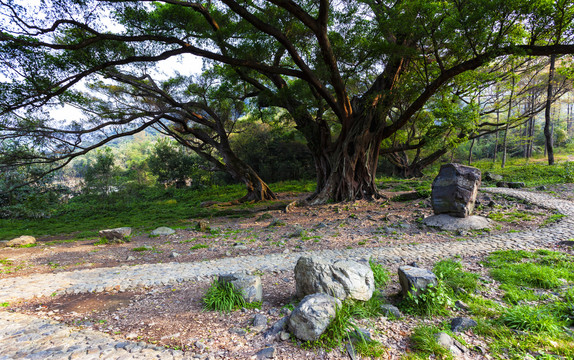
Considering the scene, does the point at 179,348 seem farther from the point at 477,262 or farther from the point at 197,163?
the point at 197,163

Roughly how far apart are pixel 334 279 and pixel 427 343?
1117 mm

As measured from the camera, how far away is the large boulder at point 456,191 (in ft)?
22.0

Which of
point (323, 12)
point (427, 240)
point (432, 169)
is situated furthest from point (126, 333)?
point (432, 169)

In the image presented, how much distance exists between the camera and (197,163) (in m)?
23.2

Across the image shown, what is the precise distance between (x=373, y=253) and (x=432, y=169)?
71.1ft

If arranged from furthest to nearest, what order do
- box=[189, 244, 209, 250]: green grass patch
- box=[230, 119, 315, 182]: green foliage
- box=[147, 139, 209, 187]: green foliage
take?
box=[147, 139, 209, 187]: green foliage → box=[230, 119, 315, 182]: green foliage → box=[189, 244, 209, 250]: green grass patch

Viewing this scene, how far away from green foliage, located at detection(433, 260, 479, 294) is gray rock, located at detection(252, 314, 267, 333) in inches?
88.2

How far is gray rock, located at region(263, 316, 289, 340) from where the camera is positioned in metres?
2.66

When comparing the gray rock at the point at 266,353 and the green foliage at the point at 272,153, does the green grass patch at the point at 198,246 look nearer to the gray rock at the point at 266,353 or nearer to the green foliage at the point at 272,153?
the gray rock at the point at 266,353

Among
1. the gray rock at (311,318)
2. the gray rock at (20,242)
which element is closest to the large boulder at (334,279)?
the gray rock at (311,318)

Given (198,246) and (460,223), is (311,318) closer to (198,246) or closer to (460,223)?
(198,246)

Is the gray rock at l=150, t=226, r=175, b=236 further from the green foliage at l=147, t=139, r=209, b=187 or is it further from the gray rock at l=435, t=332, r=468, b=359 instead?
the green foliage at l=147, t=139, r=209, b=187

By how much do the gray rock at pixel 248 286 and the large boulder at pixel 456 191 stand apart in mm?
5769

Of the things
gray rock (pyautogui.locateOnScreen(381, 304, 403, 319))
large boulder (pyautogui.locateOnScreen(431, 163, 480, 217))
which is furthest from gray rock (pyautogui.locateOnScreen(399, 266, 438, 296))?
large boulder (pyautogui.locateOnScreen(431, 163, 480, 217))
